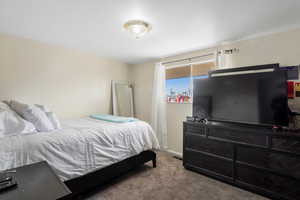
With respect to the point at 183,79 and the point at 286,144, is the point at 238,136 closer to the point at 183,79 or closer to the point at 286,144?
the point at 286,144

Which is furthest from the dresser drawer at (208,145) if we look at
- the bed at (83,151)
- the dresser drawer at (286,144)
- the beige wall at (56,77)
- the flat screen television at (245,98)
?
the beige wall at (56,77)

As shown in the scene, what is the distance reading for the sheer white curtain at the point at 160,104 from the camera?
11.4 feet

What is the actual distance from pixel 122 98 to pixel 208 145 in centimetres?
239

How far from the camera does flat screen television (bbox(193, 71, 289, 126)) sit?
1.89 meters

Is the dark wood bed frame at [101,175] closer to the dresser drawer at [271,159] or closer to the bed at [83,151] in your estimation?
the bed at [83,151]

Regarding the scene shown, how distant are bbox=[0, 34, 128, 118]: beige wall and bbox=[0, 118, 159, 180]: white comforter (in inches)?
48.2

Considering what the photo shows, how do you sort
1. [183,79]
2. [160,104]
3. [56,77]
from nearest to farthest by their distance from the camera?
[56,77]
[183,79]
[160,104]

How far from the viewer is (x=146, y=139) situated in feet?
8.27

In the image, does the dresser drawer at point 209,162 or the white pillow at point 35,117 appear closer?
the white pillow at point 35,117

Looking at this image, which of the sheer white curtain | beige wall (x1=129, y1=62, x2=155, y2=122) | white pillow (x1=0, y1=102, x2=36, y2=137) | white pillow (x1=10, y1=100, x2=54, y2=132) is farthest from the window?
white pillow (x1=0, y1=102, x2=36, y2=137)

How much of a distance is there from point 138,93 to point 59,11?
8.77 ft

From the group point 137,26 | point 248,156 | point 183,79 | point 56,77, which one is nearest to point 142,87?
point 183,79

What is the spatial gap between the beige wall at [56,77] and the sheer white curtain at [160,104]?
1.10 metres

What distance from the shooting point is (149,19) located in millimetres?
1857
